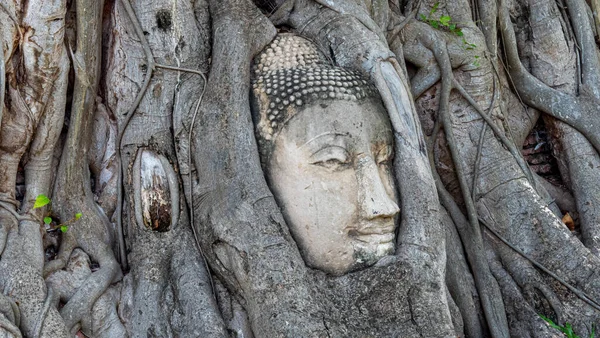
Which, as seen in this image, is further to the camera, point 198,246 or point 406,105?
point 406,105

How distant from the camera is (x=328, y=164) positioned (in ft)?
8.95

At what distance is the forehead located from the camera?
108 inches

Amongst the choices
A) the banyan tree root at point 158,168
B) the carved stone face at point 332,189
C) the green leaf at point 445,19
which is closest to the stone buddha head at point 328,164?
the carved stone face at point 332,189

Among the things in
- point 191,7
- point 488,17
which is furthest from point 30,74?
point 488,17

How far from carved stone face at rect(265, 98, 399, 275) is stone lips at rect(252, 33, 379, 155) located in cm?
4

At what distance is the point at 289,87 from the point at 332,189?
0.45m

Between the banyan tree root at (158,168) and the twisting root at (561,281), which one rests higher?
the banyan tree root at (158,168)

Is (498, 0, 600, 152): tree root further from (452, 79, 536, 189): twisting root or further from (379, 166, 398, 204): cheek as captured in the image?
(379, 166, 398, 204): cheek

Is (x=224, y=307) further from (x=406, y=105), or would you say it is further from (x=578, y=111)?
(x=578, y=111)

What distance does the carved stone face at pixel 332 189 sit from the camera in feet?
8.86

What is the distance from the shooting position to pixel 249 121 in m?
→ 2.79

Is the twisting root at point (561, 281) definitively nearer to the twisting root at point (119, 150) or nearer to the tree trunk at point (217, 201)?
the tree trunk at point (217, 201)

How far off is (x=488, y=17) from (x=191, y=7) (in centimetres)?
185

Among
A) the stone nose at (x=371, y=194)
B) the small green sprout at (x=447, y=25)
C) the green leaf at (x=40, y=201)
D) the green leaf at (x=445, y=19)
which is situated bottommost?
the green leaf at (x=40, y=201)
